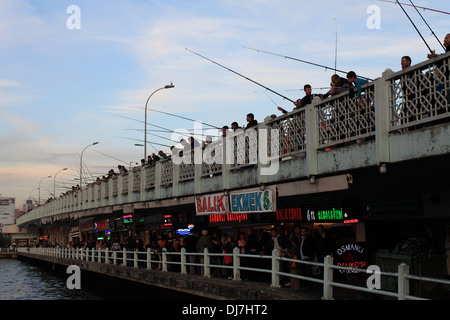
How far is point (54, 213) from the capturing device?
57094 millimetres

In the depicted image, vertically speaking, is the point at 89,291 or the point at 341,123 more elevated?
the point at 341,123

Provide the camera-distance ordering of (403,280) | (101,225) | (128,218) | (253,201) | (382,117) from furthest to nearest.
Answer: (101,225) → (128,218) → (253,201) → (382,117) → (403,280)

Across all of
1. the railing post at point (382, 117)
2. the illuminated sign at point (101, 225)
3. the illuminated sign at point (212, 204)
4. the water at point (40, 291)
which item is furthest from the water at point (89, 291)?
the railing post at point (382, 117)

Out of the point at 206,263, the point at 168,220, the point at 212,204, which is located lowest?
the point at 206,263

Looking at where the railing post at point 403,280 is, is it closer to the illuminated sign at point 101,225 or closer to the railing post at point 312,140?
the railing post at point 312,140

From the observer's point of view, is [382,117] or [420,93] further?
[382,117]

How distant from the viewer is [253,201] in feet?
53.7

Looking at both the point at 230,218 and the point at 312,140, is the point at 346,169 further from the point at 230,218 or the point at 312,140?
the point at 230,218

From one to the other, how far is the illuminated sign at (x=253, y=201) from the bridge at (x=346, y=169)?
0.03 metres

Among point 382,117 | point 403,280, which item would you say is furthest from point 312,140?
point 403,280

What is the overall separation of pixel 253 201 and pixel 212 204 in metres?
2.96

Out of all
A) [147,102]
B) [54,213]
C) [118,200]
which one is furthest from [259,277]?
[54,213]
